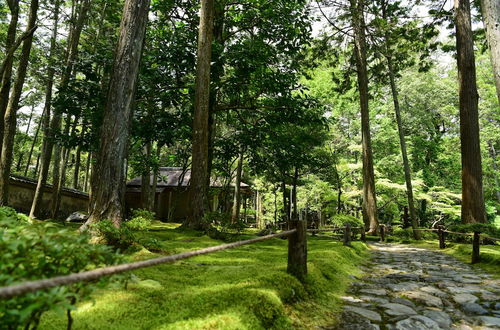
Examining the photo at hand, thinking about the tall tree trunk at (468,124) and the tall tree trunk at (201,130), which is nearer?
the tall tree trunk at (201,130)

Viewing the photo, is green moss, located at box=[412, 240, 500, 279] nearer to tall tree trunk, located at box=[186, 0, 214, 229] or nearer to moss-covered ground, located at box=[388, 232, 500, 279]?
moss-covered ground, located at box=[388, 232, 500, 279]

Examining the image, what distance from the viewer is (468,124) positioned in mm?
10016

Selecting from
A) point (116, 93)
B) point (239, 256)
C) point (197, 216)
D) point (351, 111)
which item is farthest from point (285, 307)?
point (351, 111)

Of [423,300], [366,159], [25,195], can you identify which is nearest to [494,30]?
[423,300]

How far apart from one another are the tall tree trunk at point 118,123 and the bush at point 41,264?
272 cm

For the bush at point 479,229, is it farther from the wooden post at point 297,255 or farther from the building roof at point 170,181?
the building roof at point 170,181

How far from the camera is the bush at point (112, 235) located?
3.77 meters

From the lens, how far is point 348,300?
153 inches

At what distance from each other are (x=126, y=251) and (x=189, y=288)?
1391 mm

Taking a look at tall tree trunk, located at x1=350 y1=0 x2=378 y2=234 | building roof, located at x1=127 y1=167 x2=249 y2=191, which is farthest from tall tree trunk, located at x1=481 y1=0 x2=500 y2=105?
building roof, located at x1=127 y1=167 x2=249 y2=191

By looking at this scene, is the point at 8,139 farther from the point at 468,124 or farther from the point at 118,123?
the point at 468,124

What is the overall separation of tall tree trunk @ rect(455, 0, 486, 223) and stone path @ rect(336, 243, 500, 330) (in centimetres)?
465

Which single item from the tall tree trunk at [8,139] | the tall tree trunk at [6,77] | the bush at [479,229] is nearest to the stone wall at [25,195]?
the tall tree trunk at [8,139]

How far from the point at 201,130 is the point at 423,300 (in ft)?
17.9
